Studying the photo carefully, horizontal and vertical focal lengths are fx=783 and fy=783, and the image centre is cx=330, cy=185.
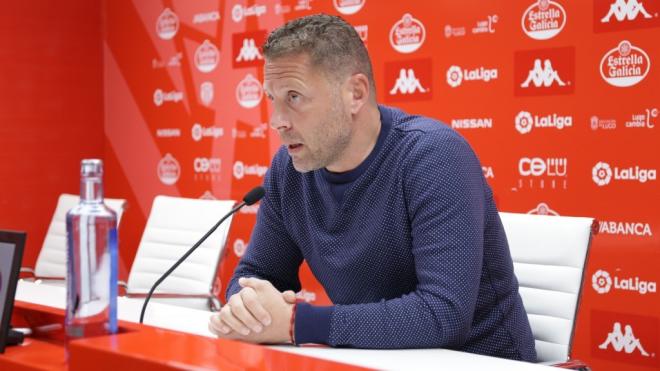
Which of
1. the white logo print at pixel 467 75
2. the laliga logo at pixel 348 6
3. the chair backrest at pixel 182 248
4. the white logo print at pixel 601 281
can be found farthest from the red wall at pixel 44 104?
the white logo print at pixel 601 281

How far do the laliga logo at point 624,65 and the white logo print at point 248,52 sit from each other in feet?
7.11

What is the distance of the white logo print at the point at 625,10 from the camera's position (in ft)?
10.5

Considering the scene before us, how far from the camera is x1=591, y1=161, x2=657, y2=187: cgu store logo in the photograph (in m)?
3.22

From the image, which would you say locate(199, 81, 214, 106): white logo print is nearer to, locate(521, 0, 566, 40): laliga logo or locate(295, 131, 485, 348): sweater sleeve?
locate(521, 0, 566, 40): laliga logo

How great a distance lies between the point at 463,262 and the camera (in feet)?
5.23

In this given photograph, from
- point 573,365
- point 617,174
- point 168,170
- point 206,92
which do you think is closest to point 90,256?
point 573,365

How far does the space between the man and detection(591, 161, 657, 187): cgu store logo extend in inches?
64.2

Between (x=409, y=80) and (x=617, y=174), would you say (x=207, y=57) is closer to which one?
(x=409, y=80)

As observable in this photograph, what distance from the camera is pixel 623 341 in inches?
132

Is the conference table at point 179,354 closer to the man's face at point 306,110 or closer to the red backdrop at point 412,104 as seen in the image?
the man's face at point 306,110

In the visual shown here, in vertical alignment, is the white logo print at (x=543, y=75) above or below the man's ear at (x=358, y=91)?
above

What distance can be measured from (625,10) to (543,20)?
37 cm

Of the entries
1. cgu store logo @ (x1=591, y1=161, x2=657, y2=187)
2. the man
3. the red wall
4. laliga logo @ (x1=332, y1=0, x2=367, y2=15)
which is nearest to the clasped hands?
the man

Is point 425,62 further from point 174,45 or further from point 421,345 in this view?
point 421,345
